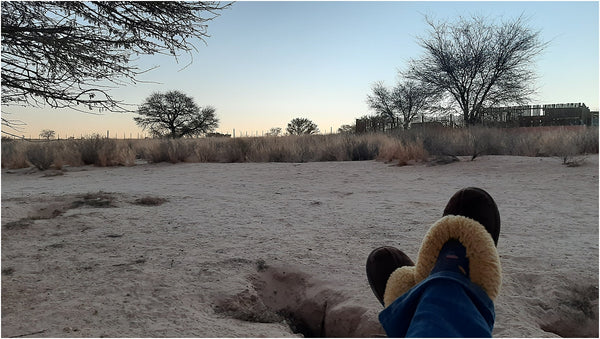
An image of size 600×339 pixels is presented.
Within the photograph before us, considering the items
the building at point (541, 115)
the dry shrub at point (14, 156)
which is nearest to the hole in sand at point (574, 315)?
the dry shrub at point (14, 156)

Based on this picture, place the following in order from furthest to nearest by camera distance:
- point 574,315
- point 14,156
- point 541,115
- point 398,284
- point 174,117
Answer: point 174,117 → point 541,115 → point 14,156 → point 574,315 → point 398,284

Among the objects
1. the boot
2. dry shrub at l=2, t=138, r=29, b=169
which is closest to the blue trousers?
the boot

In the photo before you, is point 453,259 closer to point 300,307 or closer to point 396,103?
point 300,307

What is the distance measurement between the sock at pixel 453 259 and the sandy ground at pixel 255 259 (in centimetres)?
65

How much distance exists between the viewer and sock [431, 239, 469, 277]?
161 cm

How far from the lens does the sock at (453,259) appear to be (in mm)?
1610

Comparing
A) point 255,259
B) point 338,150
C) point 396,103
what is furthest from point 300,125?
point 255,259

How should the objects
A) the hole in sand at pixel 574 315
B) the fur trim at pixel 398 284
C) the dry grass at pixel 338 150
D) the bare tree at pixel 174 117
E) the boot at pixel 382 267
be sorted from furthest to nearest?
the bare tree at pixel 174 117, the dry grass at pixel 338 150, the hole in sand at pixel 574 315, the boot at pixel 382 267, the fur trim at pixel 398 284

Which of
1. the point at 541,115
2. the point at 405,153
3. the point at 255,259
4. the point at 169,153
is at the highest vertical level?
the point at 541,115

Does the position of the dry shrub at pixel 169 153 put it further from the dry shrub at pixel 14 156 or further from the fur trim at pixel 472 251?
the fur trim at pixel 472 251

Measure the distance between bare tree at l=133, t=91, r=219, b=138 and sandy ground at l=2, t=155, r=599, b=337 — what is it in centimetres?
2567

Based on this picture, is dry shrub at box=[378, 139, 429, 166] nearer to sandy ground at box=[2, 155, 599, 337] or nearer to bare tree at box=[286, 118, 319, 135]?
sandy ground at box=[2, 155, 599, 337]

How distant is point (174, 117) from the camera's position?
31078 millimetres

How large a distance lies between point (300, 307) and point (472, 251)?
1247 mm
